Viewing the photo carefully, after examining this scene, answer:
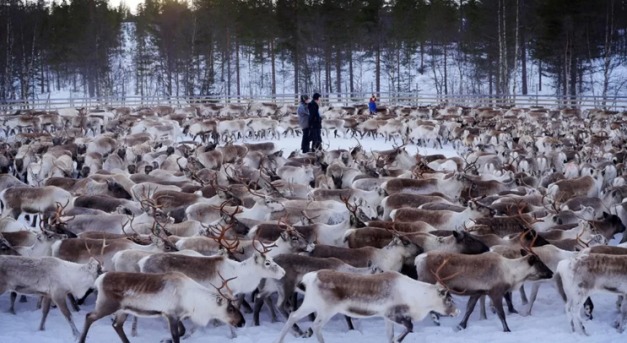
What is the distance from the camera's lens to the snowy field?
6.09 metres

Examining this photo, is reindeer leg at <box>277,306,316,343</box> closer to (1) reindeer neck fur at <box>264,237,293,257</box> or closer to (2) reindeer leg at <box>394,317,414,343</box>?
(2) reindeer leg at <box>394,317,414,343</box>

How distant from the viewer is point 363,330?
6418 mm

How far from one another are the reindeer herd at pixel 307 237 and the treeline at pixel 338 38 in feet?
66.9

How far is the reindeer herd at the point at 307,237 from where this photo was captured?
5.86 meters

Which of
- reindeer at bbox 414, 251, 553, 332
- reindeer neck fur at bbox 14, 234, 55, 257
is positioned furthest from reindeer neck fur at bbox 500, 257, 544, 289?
reindeer neck fur at bbox 14, 234, 55, 257

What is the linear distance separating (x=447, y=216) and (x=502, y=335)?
2.54 meters

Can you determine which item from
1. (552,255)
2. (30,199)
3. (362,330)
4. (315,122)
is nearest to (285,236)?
(362,330)

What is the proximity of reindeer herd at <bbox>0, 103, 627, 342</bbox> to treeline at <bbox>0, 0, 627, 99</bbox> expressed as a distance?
802 inches

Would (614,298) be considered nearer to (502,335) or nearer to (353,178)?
(502,335)

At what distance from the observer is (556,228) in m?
8.33

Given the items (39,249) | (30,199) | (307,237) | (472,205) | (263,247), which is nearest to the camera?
(263,247)

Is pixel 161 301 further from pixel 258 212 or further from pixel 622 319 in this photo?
pixel 622 319

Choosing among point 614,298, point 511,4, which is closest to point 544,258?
point 614,298

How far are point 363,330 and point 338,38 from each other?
32.8 meters
